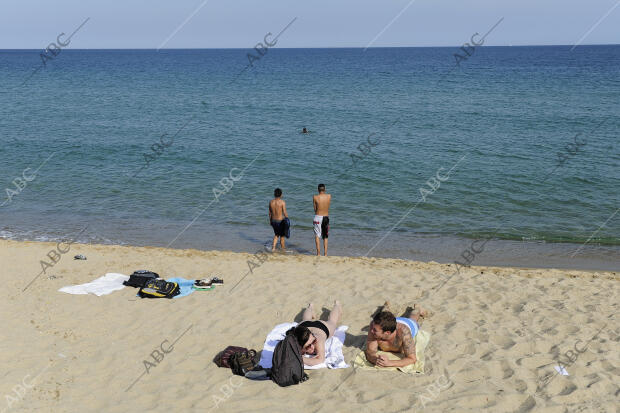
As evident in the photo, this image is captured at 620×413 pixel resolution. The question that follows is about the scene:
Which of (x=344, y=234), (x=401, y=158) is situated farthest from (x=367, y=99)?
(x=344, y=234)

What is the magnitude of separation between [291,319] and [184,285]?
2.66 m

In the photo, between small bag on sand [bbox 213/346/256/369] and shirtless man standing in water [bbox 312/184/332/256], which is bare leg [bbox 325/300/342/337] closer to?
small bag on sand [bbox 213/346/256/369]

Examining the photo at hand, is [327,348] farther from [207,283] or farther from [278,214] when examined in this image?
[278,214]

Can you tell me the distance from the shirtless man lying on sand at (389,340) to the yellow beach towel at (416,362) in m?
0.05

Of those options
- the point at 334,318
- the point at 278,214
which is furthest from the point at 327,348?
the point at 278,214

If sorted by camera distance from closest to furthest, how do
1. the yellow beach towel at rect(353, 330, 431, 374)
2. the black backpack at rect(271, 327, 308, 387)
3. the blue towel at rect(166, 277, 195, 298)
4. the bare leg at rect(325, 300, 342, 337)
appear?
the black backpack at rect(271, 327, 308, 387), the yellow beach towel at rect(353, 330, 431, 374), the bare leg at rect(325, 300, 342, 337), the blue towel at rect(166, 277, 195, 298)

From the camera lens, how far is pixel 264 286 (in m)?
10.2

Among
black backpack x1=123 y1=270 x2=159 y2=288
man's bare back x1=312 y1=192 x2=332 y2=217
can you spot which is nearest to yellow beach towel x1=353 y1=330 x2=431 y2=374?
black backpack x1=123 y1=270 x2=159 y2=288

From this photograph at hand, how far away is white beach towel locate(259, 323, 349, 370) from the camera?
23.4ft

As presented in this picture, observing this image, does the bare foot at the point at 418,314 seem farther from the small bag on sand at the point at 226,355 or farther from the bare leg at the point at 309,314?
the small bag on sand at the point at 226,355

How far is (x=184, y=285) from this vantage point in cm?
1016

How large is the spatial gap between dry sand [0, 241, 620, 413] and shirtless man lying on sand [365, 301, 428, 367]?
0.89ft

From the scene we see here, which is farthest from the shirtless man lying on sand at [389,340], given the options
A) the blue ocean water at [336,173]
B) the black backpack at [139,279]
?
the blue ocean water at [336,173]

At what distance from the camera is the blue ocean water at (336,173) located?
14977mm
